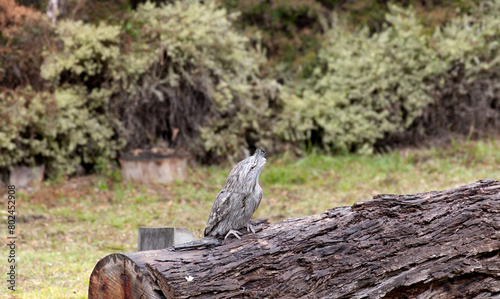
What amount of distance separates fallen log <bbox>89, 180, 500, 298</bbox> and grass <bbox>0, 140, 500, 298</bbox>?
135 cm

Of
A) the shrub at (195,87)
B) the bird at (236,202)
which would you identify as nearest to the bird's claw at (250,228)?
the bird at (236,202)

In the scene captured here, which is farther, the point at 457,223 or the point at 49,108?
the point at 49,108

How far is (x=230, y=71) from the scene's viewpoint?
28.0ft

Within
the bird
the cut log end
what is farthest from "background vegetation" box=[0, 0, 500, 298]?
the bird

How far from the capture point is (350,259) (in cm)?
275

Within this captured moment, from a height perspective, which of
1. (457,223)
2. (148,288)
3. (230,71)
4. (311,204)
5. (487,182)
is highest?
(230,71)

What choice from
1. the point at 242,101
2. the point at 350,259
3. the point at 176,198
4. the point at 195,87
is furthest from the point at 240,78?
the point at 350,259

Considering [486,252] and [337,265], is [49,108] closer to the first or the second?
[337,265]

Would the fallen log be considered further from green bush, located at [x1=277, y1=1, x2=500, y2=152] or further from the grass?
green bush, located at [x1=277, y1=1, x2=500, y2=152]

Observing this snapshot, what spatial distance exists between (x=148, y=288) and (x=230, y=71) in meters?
6.29

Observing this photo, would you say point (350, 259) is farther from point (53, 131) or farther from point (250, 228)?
point (53, 131)

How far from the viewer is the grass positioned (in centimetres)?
465

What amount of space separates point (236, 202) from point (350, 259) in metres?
0.69

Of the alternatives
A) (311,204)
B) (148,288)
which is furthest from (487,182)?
(311,204)
